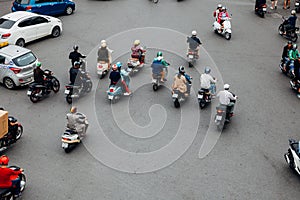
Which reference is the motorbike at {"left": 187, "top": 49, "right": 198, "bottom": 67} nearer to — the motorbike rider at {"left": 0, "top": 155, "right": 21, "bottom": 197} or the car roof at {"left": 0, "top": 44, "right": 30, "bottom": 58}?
the car roof at {"left": 0, "top": 44, "right": 30, "bottom": 58}

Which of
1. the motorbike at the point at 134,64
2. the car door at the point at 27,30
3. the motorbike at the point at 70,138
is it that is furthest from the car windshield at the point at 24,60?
the motorbike at the point at 70,138

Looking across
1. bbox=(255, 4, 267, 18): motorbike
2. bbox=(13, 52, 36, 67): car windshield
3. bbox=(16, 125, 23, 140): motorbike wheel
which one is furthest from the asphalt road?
bbox=(255, 4, 267, 18): motorbike

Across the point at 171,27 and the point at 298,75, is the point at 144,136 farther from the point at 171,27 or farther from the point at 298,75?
the point at 171,27

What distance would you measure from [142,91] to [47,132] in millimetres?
4634

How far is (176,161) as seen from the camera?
1304 centimetres

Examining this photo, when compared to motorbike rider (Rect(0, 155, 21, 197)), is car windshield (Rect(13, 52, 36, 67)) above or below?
below

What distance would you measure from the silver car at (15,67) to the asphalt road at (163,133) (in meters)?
0.43

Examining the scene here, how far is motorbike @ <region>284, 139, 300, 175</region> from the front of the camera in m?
12.2

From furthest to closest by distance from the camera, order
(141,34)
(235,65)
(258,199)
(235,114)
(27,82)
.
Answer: (141,34), (235,65), (27,82), (235,114), (258,199)

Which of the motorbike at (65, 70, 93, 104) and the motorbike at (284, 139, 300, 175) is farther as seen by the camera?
the motorbike at (65, 70, 93, 104)

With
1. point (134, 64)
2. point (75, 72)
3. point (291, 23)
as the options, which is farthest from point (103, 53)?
point (291, 23)

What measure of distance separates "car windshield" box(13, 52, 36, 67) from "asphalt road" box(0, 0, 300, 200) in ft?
3.64

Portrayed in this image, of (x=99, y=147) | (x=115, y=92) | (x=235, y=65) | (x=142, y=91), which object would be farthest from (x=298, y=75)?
(x=99, y=147)

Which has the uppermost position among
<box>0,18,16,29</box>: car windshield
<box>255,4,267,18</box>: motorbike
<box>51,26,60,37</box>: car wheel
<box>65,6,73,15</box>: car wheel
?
<box>0,18,16,29</box>: car windshield
